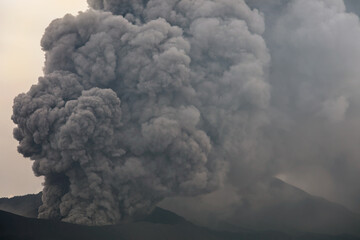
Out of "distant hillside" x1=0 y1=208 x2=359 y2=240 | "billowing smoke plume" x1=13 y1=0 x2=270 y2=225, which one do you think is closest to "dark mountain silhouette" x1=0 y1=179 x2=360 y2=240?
"distant hillside" x1=0 y1=208 x2=359 y2=240

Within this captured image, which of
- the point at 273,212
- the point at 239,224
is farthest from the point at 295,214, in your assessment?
the point at 239,224

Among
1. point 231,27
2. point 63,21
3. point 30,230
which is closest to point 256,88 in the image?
point 231,27

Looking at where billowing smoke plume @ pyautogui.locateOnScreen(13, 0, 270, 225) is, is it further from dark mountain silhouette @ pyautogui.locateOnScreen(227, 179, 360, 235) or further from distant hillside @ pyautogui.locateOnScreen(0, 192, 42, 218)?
distant hillside @ pyautogui.locateOnScreen(0, 192, 42, 218)

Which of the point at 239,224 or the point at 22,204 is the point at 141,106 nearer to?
the point at 239,224

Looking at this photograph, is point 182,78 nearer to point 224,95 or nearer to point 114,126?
point 224,95

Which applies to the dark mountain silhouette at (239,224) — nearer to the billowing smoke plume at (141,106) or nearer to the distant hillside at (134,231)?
the distant hillside at (134,231)

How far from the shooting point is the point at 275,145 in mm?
40250

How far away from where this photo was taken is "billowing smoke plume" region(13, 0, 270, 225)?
32.2 metres

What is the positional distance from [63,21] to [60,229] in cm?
1613

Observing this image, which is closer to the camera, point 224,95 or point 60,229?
point 60,229

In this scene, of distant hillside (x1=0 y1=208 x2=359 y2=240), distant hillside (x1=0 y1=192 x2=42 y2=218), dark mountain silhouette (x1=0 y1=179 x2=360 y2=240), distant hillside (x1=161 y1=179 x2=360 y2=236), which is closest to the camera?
distant hillside (x1=0 y1=208 x2=359 y2=240)

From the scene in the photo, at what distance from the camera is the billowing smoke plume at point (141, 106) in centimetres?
3216

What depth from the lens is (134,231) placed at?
112 feet

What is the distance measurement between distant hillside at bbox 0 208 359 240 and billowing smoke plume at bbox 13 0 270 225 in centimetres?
83
